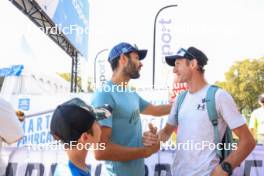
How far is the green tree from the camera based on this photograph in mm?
41906

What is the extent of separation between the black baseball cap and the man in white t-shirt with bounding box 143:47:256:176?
764 millimetres

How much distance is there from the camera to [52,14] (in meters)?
9.66

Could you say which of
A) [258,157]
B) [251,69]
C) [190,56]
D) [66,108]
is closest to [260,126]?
[258,157]

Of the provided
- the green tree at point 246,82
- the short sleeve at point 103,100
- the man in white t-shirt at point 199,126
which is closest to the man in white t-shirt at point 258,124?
the man in white t-shirt at point 199,126

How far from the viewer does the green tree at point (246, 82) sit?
1650 inches

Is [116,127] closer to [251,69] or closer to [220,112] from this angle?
[220,112]

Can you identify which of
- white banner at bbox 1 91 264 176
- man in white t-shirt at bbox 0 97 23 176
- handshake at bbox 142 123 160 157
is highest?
man in white t-shirt at bbox 0 97 23 176

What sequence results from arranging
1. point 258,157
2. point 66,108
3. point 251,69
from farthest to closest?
point 251,69 → point 258,157 → point 66,108

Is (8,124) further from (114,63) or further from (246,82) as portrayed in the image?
(246,82)

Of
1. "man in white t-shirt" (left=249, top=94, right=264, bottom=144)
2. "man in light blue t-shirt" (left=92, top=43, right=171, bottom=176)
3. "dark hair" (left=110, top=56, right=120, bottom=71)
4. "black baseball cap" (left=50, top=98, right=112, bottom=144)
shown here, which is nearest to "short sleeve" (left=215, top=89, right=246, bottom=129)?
"man in light blue t-shirt" (left=92, top=43, right=171, bottom=176)

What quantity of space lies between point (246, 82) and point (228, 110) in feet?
142

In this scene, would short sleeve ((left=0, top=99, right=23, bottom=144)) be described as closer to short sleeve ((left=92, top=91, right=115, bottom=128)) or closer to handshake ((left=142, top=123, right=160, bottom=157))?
short sleeve ((left=92, top=91, right=115, bottom=128))

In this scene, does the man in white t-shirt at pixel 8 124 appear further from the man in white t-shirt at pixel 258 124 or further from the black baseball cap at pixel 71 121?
the man in white t-shirt at pixel 258 124

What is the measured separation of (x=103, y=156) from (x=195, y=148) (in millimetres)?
566
